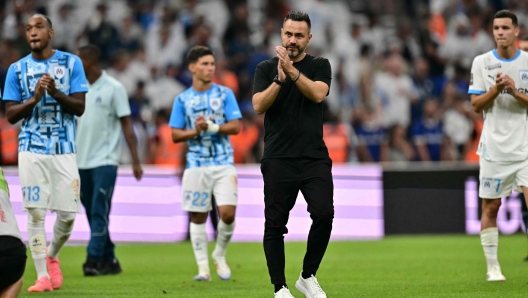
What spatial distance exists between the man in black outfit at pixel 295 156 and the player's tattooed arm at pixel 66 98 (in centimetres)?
229

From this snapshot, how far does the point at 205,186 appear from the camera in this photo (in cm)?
1042

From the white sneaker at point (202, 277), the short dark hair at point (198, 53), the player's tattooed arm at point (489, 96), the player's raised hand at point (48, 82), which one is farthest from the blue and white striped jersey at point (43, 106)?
the player's tattooed arm at point (489, 96)

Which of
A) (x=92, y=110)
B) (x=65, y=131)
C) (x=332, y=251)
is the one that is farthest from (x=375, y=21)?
(x=65, y=131)

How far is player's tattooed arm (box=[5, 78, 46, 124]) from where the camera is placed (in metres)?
8.89

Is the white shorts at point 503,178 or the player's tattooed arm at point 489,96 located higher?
the player's tattooed arm at point 489,96

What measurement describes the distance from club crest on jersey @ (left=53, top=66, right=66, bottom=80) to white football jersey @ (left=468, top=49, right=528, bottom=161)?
14.1 feet

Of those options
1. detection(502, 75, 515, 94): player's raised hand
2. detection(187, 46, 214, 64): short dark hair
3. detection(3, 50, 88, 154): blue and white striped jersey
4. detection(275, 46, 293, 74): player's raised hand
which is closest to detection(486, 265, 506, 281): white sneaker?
detection(502, 75, 515, 94): player's raised hand

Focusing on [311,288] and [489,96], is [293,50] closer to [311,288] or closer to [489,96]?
[311,288]

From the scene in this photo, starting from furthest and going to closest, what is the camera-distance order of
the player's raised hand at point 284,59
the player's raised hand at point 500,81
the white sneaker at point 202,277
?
the white sneaker at point 202,277 → the player's raised hand at point 500,81 → the player's raised hand at point 284,59

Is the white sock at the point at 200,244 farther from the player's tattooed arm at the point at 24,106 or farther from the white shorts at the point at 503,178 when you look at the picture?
the white shorts at the point at 503,178

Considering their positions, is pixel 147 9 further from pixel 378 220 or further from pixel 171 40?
pixel 378 220

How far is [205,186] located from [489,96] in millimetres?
3343

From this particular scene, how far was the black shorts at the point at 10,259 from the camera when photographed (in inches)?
232

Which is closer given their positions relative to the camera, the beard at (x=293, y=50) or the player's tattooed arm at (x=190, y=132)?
the beard at (x=293, y=50)
